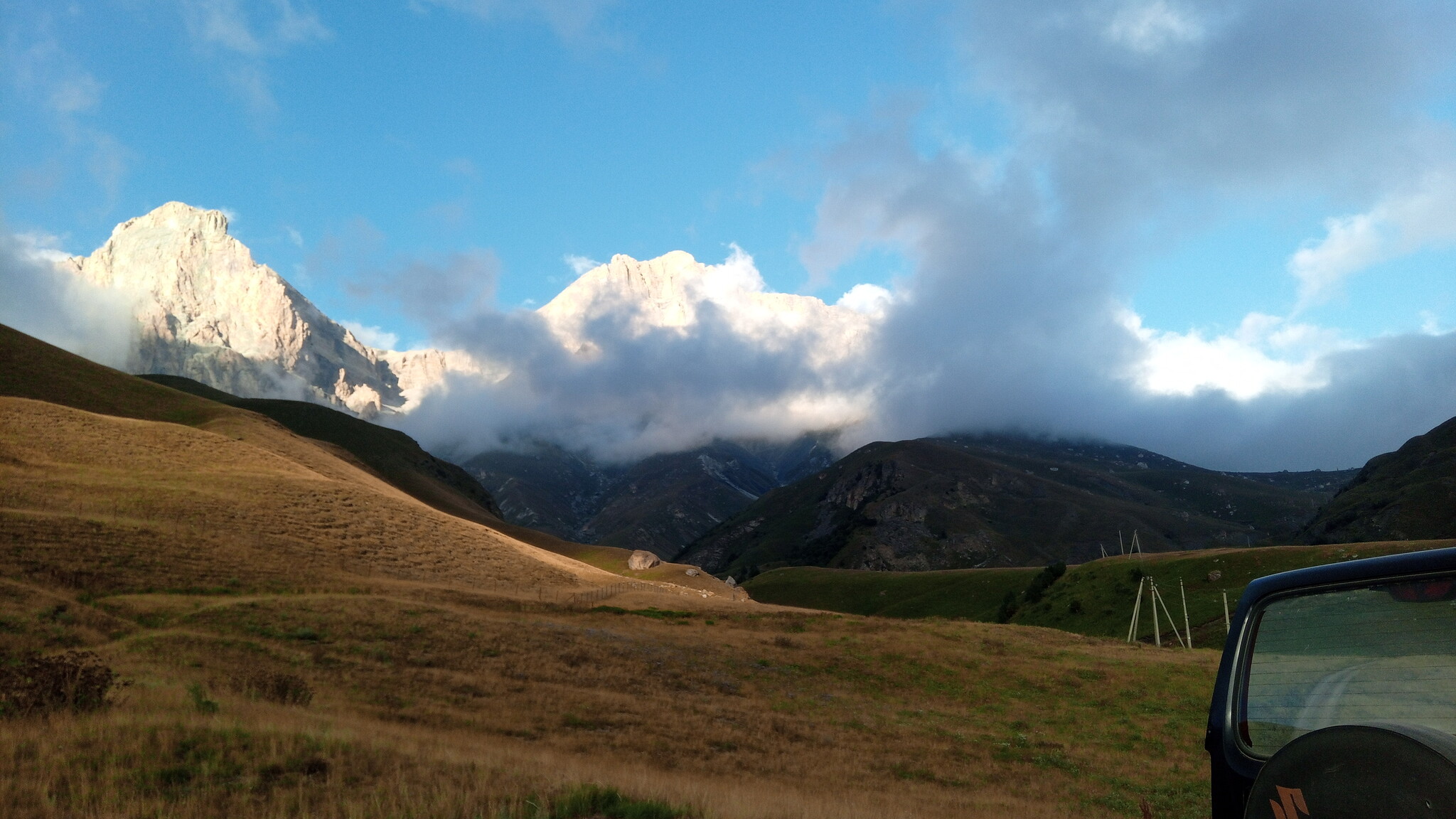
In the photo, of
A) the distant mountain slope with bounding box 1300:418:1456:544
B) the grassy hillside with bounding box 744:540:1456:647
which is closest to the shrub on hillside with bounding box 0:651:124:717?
the grassy hillside with bounding box 744:540:1456:647

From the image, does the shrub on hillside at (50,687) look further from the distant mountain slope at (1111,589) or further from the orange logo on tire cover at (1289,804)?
the distant mountain slope at (1111,589)

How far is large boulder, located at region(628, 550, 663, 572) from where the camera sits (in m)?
128

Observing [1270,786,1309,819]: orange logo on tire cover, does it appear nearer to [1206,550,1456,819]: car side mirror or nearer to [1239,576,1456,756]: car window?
[1206,550,1456,819]: car side mirror

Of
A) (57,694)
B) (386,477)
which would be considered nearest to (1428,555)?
(57,694)

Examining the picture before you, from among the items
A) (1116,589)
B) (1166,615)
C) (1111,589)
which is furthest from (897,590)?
A: (1166,615)

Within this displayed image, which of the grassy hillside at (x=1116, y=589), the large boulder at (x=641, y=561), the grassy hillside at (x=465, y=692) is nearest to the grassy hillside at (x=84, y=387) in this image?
the grassy hillside at (x=465, y=692)

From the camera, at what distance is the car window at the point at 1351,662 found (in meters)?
3.37

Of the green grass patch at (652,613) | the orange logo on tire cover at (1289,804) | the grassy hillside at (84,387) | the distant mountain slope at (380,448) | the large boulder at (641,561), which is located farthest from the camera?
the distant mountain slope at (380,448)

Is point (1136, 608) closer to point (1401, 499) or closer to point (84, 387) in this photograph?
point (84, 387)

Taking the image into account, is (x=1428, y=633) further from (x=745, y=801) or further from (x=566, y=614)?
(x=566, y=614)

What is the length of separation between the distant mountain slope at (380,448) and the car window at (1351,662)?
137 m

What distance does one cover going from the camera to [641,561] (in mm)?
129375

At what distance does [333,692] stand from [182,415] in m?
107

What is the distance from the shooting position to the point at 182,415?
102 m
